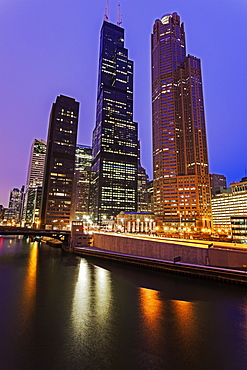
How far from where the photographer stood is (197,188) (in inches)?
7411

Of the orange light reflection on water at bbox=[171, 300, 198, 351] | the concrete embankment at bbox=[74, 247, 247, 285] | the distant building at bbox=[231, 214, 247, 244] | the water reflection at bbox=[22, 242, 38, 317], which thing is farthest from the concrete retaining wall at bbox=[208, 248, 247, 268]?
the distant building at bbox=[231, 214, 247, 244]

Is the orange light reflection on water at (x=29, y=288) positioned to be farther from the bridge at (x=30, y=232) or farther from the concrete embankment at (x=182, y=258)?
the bridge at (x=30, y=232)

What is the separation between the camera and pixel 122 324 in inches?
1013

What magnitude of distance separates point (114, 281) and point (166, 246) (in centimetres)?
1911

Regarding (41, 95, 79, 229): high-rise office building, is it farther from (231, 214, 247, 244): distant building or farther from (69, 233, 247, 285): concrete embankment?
(231, 214, 247, 244): distant building

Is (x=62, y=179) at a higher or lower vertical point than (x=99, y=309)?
higher

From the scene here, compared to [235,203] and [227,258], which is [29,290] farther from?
[235,203]

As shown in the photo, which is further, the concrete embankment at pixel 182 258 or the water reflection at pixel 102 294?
the concrete embankment at pixel 182 258

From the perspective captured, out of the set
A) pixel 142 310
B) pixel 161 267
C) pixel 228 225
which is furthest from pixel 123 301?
pixel 228 225

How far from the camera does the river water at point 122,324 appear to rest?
18875 millimetres

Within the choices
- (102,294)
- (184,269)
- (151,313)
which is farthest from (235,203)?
(151,313)

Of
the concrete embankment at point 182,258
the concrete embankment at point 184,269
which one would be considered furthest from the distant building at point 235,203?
the concrete embankment at point 184,269

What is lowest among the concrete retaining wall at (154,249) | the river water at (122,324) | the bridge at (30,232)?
the river water at (122,324)

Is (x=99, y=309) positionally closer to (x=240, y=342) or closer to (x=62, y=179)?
(x=240, y=342)
